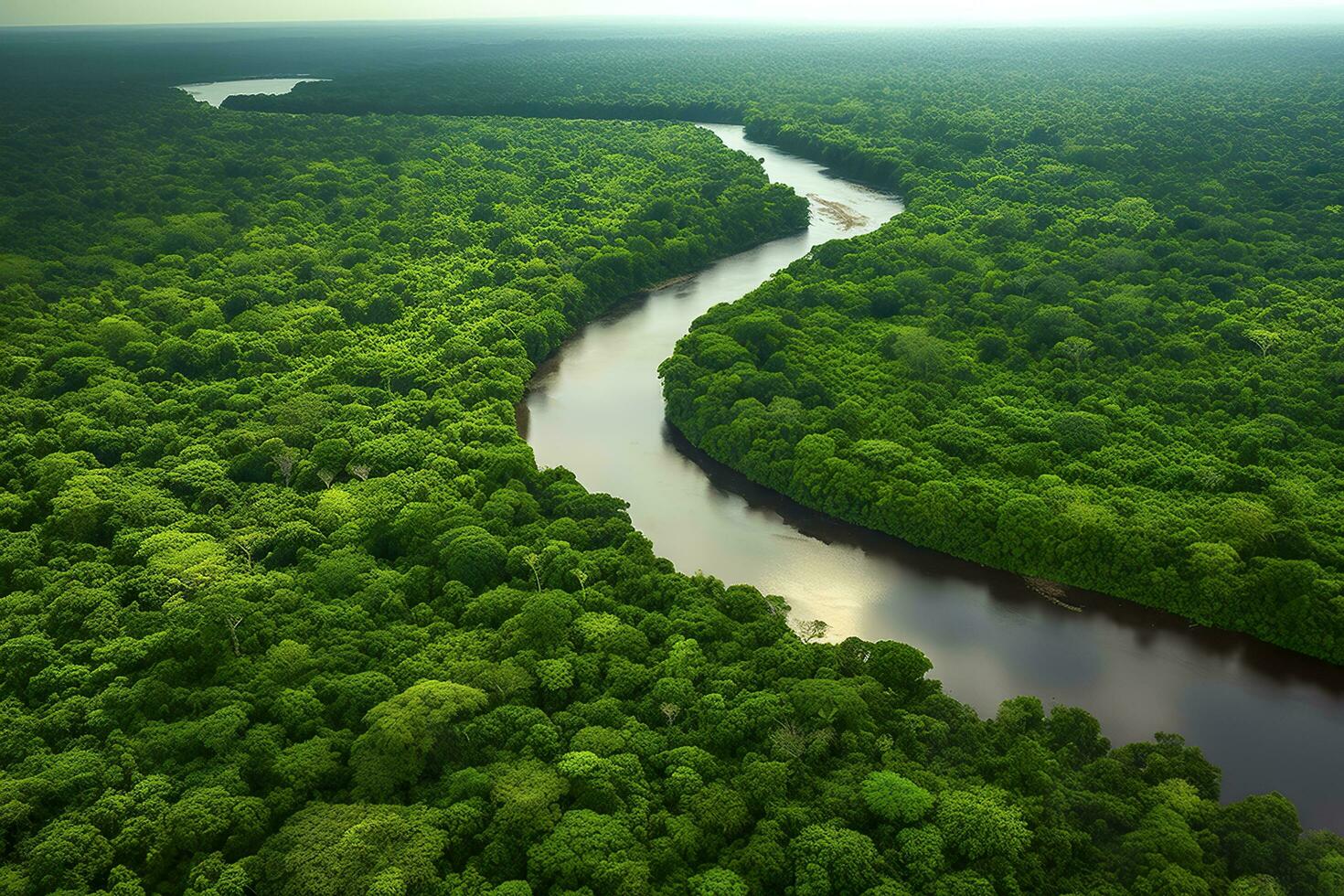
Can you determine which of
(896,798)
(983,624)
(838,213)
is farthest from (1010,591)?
(838,213)

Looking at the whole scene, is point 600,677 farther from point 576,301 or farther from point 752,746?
point 576,301

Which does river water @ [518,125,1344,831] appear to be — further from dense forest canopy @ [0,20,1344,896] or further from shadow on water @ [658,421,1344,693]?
dense forest canopy @ [0,20,1344,896]

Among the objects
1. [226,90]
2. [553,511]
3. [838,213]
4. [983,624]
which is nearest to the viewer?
[983,624]

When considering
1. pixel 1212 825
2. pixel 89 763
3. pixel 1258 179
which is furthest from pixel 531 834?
pixel 1258 179

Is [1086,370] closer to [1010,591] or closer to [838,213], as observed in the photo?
[1010,591]

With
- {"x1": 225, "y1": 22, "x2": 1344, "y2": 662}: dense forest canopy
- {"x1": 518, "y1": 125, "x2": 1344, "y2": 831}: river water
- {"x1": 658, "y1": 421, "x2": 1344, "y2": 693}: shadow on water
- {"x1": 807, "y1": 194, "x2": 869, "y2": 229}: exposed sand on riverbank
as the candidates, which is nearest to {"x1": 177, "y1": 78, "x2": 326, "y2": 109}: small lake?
{"x1": 807, "y1": 194, "x2": 869, "y2": 229}: exposed sand on riverbank
